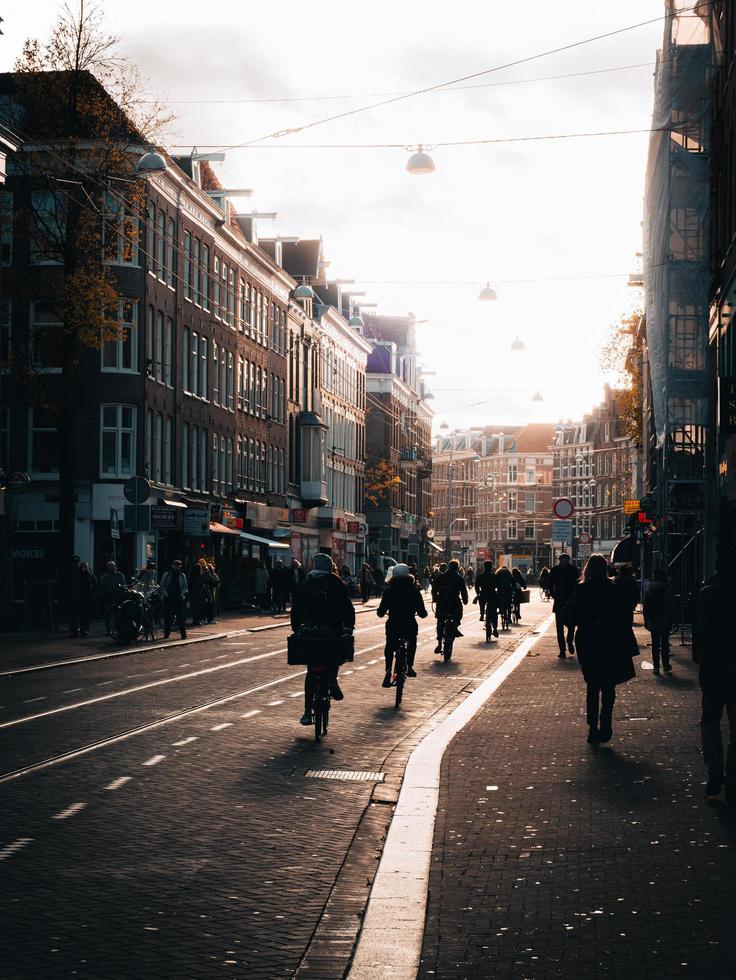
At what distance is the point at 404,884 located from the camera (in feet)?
25.8

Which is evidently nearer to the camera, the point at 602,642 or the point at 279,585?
the point at 602,642

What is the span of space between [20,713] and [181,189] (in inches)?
1559

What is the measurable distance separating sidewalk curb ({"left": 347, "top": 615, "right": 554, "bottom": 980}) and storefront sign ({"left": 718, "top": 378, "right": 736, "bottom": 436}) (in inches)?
589

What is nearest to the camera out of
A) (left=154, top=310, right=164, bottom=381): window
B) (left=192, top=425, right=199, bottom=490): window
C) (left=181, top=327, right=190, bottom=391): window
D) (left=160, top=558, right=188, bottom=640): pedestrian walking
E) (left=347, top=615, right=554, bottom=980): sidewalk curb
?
(left=347, top=615, right=554, bottom=980): sidewalk curb

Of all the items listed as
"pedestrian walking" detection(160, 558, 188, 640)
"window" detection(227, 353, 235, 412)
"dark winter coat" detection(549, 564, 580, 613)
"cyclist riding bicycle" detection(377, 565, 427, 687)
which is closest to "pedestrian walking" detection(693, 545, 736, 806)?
"cyclist riding bicycle" detection(377, 565, 427, 687)

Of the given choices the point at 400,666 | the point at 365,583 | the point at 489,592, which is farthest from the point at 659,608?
the point at 365,583

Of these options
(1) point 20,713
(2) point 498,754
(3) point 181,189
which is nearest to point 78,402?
(3) point 181,189

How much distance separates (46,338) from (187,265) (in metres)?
13.2

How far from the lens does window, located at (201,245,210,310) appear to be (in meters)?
58.9

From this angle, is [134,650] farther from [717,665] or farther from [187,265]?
[187,265]

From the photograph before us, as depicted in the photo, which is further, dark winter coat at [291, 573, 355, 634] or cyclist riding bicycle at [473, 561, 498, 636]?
cyclist riding bicycle at [473, 561, 498, 636]

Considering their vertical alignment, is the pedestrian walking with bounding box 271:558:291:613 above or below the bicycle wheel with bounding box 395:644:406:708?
above

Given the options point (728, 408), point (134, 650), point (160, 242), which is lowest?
point (134, 650)

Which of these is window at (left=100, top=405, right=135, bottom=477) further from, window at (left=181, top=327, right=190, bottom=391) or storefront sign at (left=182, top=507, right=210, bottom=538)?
window at (left=181, top=327, right=190, bottom=391)
